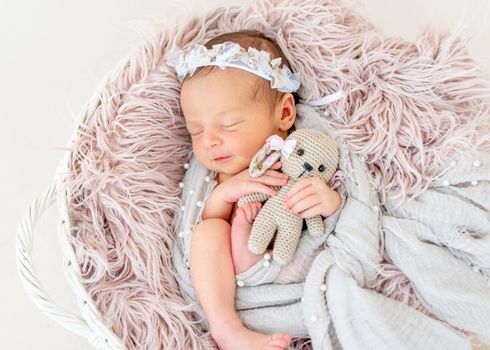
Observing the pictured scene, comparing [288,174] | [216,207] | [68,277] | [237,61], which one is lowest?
[68,277]

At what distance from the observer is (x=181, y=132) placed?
1434 millimetres

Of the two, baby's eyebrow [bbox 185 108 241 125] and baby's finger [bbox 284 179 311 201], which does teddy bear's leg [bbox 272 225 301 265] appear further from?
baby's eyebrow [bbox 185 108 241 125]

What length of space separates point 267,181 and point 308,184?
0.09 metres

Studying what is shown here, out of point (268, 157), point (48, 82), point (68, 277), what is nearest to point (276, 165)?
point (268, 157)

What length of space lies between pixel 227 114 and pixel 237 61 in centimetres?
12

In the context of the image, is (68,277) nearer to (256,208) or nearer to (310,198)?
(256,208)

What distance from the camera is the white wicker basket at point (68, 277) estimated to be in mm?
1158

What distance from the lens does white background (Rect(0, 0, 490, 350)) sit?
5.31 feet

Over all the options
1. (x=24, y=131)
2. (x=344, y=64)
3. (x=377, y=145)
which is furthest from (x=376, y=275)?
(x=24, y=131)

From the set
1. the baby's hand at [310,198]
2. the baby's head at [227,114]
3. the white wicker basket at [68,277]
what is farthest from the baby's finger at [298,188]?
the white wicker basket at [68,277]

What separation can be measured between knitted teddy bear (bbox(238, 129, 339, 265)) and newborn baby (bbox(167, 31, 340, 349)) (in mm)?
22

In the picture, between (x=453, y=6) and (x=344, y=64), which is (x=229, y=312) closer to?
(x=344, y=64)

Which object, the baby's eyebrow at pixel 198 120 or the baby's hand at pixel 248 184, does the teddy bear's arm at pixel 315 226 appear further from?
the baby's eyebrow at pixel 198 120

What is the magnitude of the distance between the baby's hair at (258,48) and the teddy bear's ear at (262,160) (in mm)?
123
